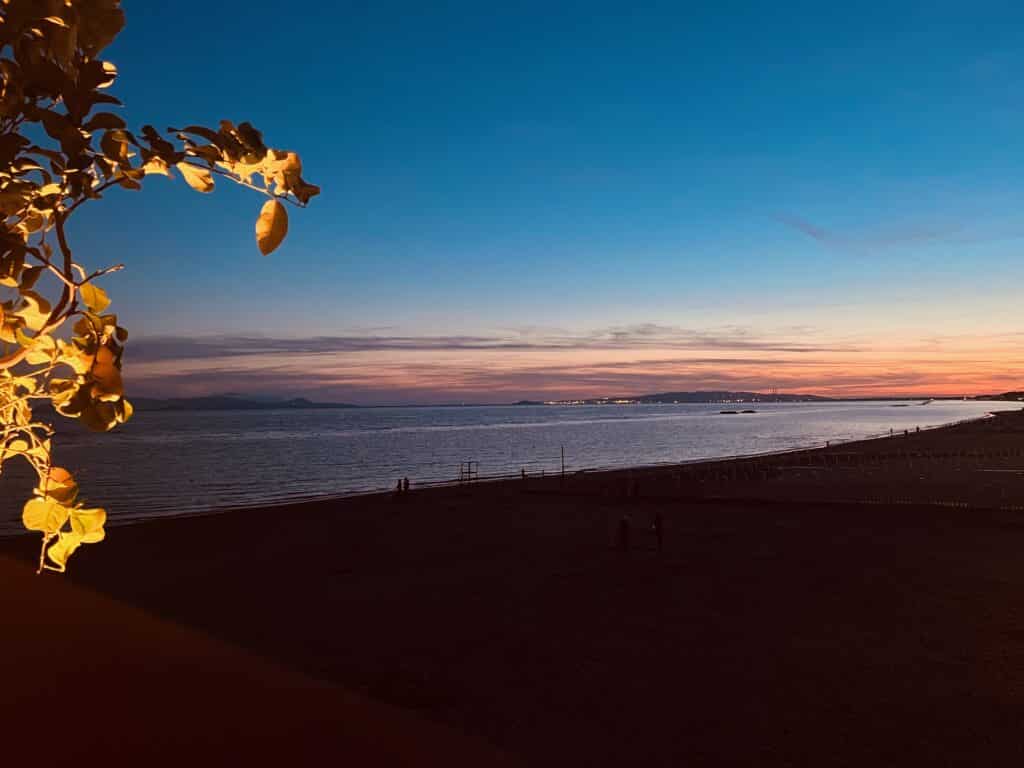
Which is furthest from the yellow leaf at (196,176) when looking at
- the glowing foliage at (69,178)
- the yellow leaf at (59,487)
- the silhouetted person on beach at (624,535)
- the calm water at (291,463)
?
the calm water at (291,463)

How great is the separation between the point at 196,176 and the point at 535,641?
11575 millimetres

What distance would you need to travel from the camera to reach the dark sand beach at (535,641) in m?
2.88

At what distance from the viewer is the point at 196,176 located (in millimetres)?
1402

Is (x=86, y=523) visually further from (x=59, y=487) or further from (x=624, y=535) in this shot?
(x=624, y=535)

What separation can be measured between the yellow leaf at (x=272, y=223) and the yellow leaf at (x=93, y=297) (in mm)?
300

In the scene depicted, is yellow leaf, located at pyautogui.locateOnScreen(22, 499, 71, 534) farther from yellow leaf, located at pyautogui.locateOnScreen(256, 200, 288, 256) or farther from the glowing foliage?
yellow leaf, located at pyautogui.locateOnScreen(256, 200, 288, 256)

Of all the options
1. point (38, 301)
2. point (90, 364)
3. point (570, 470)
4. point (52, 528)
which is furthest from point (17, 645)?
point (570, 470)

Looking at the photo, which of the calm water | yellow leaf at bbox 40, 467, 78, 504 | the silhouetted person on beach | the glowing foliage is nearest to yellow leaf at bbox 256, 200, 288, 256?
the glowing foliage

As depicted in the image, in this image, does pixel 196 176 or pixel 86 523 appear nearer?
pixel 196 176

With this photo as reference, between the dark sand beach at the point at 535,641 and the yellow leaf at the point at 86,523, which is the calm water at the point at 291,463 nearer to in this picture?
the dark sand beach at the point at 535,641

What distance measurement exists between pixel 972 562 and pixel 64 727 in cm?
2035

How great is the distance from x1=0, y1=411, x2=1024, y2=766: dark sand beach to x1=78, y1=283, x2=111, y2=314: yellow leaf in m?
1.77

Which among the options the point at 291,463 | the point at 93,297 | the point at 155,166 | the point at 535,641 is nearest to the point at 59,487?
the point at 93,297

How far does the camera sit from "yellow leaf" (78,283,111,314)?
4.07 feet
